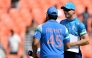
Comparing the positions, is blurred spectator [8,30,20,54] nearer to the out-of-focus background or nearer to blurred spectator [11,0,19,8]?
the out-of-focus background

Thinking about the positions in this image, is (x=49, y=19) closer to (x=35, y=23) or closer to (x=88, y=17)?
(x=35, y=23)

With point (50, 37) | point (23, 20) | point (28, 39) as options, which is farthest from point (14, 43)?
point (50, 37)

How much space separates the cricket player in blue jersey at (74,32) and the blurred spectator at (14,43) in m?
6.20

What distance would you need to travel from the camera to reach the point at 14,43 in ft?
44.9

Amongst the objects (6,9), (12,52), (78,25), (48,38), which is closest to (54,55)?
(48,38)

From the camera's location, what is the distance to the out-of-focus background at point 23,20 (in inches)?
545

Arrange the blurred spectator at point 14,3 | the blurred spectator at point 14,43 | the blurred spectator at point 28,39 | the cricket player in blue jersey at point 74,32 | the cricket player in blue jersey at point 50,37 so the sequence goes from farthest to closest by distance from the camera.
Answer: the blurred spectator at point 14,3
the blurred spectator at point 28,39
the blurred spectator at point 14,43
the cricket player in blue jersey at point 74,32
the cricket player in blue jersey at point 50,37

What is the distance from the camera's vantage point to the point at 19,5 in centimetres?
1680

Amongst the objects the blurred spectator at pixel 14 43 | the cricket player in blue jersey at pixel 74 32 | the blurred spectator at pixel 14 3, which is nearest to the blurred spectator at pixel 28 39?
the blurred spectator at pixel 14 43

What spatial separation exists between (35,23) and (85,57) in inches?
79.1

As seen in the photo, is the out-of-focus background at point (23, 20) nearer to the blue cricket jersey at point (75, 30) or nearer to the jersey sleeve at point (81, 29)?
the blue cricket jersey at point (75, 30)

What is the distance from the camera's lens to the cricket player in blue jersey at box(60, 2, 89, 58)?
7.34m

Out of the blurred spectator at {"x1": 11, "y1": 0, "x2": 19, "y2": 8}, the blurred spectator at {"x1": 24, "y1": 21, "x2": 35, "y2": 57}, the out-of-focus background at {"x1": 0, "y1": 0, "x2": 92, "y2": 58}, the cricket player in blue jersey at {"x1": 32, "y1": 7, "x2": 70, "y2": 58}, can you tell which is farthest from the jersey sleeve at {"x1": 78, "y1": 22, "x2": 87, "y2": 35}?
the blurred spectator at {"x1": 11, "y1": 0, "x2": 19, "y2": 8}

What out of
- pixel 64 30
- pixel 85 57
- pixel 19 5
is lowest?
pixel 85 57
